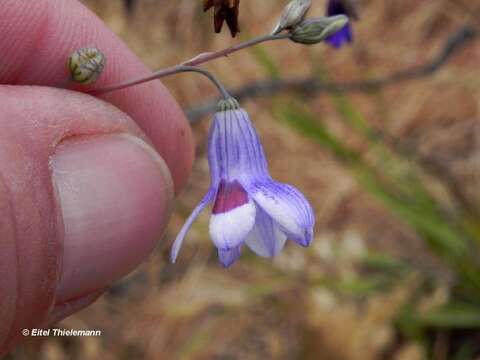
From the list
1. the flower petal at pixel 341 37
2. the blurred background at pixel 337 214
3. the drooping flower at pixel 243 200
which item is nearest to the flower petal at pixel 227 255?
the drooping flower at pixel 243 200

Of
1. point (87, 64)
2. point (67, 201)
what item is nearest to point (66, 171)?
point (67, 201)

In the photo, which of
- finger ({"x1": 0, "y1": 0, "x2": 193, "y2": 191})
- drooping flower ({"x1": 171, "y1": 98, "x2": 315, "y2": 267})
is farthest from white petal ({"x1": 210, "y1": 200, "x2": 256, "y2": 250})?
finger ({"x1": 0, "y1": 0, "x2": 193, "y2": 191})

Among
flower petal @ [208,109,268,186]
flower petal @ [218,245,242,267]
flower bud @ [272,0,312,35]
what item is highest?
flower bud @ [272,0,312,35]

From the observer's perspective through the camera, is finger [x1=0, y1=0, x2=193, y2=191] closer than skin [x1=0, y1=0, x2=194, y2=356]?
No

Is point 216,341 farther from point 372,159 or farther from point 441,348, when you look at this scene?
point 372,159

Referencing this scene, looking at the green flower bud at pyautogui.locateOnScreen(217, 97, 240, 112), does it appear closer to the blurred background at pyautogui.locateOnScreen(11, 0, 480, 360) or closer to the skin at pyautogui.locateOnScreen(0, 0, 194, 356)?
the skin at pyautogui.locateOnScreen(0, 0, 194, 356)

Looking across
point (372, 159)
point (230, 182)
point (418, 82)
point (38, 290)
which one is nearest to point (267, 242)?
point (230, 182)

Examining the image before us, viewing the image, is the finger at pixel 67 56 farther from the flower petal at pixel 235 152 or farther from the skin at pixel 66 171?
the flower petal at pixel 235 152
